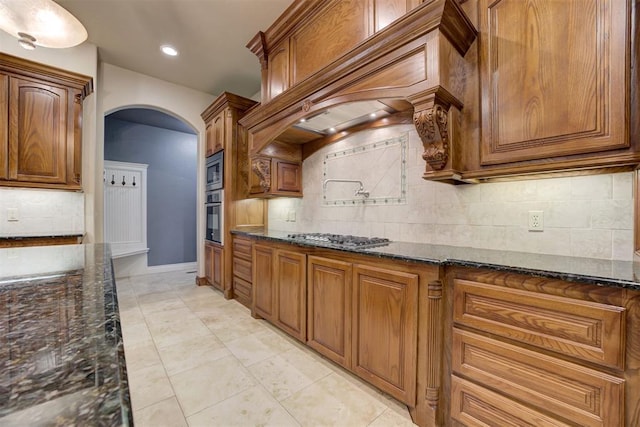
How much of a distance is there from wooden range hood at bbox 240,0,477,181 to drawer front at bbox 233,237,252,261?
114 centimetres

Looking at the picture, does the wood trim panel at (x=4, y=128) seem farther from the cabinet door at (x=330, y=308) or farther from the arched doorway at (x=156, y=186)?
the cabinet door at (x=330, y=308)

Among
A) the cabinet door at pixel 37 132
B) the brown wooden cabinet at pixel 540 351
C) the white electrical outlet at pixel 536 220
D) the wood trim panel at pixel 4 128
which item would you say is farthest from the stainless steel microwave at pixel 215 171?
the white electrical outlet at pixel 536 220

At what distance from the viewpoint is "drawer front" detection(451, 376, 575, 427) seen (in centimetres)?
117

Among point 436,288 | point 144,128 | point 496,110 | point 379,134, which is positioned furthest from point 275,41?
point 144,128

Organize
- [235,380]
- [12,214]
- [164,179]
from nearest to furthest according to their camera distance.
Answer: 1. [235,380]
2. [12,214]
3. [164,179]

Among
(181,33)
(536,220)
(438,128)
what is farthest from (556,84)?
(181,33)

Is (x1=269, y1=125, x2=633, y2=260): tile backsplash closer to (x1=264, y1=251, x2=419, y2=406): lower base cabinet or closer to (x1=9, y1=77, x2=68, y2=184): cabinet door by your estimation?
(x1=264, y1=251, x2=419, y2=406): lower base cabinet

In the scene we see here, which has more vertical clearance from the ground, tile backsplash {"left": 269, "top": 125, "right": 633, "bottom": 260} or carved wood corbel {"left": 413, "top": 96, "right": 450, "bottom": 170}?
carved wood corbel {"left": 413, "top": 96, "right": 450, "bottom": 170}

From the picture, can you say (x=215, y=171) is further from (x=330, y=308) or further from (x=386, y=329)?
(x=386, y=329)

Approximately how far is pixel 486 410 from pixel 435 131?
1459 millimetres

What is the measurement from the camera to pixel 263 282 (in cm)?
272

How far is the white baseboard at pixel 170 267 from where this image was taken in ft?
16.7

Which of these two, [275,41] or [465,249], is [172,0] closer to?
[275,41]

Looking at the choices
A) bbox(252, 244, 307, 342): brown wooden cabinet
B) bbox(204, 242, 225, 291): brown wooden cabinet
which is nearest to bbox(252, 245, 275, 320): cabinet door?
bbox(252, 244, 307, 342): brown wooden cabinet
